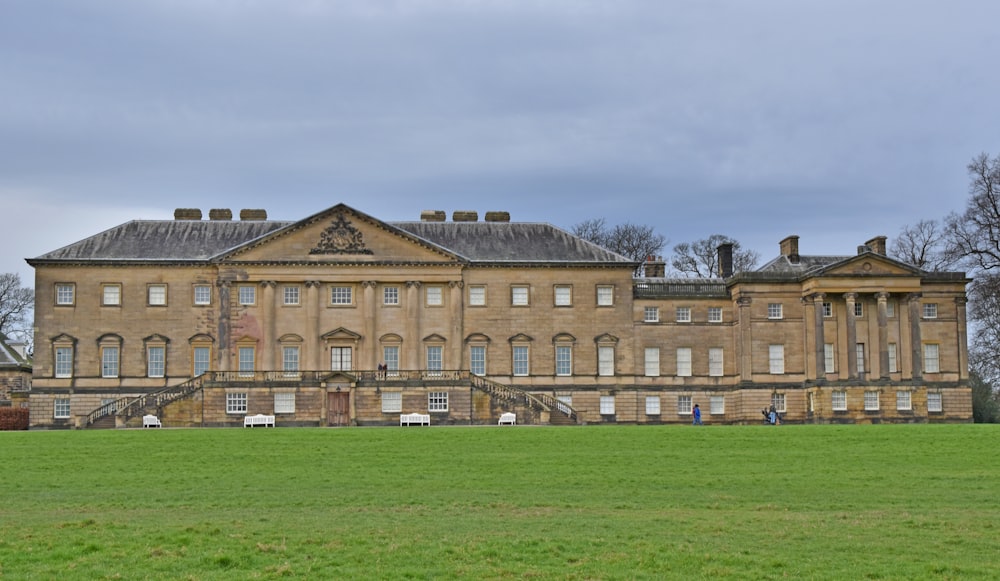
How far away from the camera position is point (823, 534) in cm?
1628

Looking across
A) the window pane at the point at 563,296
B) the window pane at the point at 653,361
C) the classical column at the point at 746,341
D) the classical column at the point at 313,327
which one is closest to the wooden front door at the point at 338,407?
the classical column at the point at 313,327

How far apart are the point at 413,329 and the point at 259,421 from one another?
8.63 meters

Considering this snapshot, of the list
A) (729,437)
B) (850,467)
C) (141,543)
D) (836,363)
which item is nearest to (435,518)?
(141,543)

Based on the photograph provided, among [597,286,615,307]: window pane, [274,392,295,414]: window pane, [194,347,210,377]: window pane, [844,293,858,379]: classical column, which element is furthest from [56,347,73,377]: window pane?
[844,293,858,379]: classical column

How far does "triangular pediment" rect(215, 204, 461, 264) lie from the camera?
2185 inches

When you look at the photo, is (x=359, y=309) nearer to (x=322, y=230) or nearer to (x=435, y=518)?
(x=322, y=230)

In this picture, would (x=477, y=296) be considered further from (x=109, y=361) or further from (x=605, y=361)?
(x=109, y=361)

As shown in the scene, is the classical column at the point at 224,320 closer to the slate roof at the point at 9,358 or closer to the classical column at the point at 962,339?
the slate roof at the point at 9,358

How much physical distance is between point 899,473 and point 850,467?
147 centimetres

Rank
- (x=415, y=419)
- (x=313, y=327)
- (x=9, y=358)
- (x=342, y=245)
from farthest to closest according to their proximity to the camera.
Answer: (x=9, y=358)
(x=342, y=245)
(x=313, y=327)
(x=415, y=419)

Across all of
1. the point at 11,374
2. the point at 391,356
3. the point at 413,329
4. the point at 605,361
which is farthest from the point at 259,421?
the point at 11,374

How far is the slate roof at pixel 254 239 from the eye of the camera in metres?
56.2

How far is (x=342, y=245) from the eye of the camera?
183 feet

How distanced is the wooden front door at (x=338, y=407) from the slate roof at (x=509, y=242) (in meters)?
9.29
